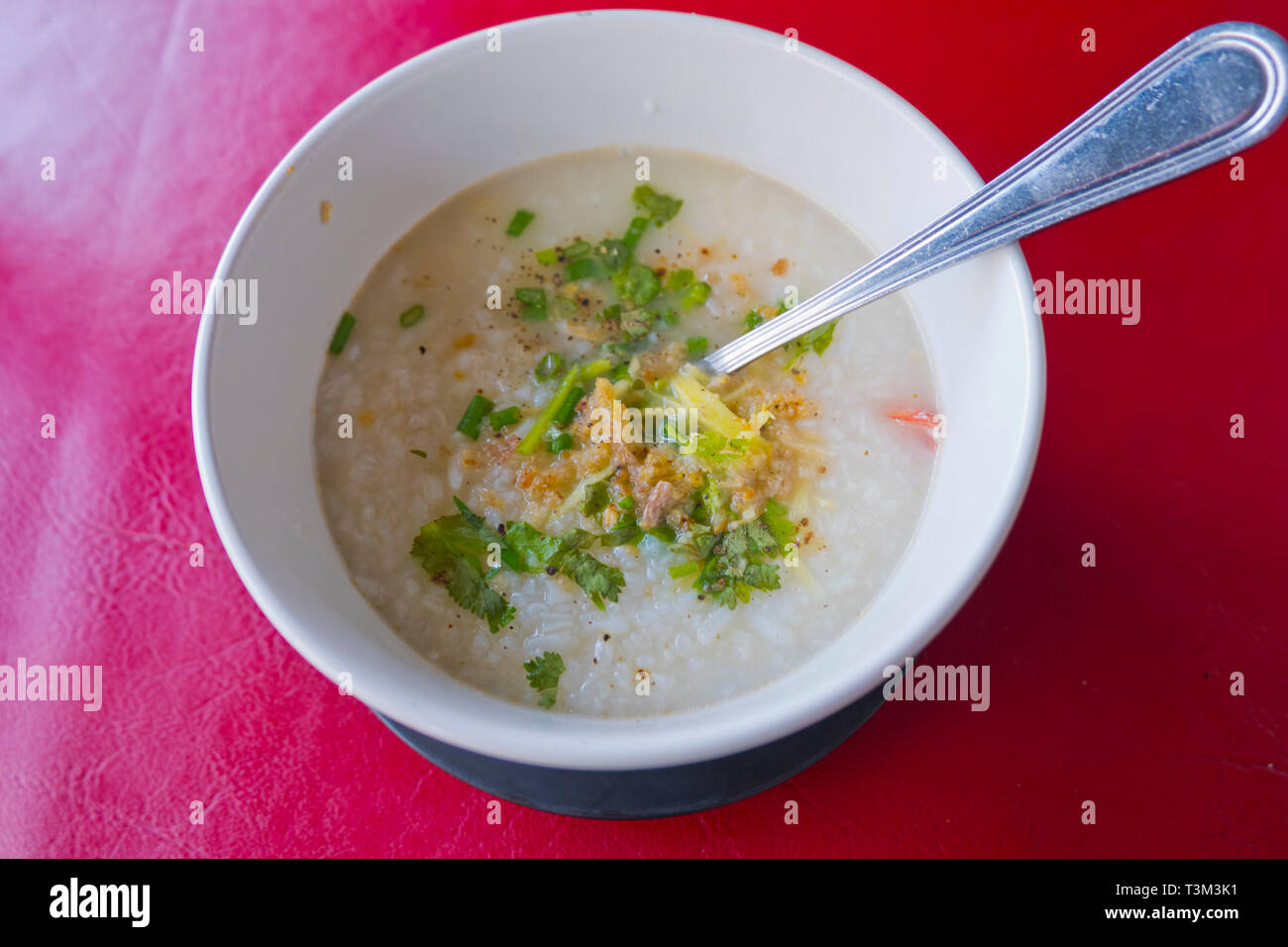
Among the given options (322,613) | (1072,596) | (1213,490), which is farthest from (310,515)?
(1213,490)

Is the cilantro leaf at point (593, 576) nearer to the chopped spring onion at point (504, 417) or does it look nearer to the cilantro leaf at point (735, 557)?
the cilantro leaf at point (735, 557)

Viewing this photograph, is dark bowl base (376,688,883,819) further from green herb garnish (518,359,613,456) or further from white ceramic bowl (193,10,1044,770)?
green herb garnish (518,359,613,456)

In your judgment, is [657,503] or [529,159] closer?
[657,503]

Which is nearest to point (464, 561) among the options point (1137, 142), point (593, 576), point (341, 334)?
point (593, 576)

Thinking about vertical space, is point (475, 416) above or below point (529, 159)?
below

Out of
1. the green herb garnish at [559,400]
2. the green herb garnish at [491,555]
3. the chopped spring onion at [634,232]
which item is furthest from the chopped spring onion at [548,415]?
the chopped spring onion at [634,232]

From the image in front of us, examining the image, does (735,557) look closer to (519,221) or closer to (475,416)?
(475,416)

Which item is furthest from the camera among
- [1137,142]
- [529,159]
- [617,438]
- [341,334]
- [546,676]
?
[529,159]
